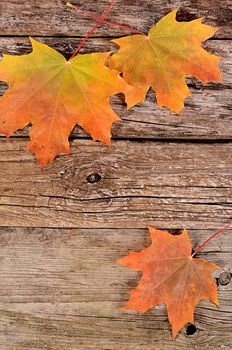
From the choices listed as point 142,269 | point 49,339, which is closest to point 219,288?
point 142,269

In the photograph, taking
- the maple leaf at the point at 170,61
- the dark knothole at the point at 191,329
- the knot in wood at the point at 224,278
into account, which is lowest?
the dark knothole at the point at 191,329

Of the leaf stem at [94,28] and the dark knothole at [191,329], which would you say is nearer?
the leaf stem at [94,28]

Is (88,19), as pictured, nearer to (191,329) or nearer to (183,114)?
(183,114)

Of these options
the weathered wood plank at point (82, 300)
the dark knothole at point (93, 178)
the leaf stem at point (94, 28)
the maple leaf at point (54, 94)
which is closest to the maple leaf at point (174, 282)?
the weathered wood plank at point (82, 300)

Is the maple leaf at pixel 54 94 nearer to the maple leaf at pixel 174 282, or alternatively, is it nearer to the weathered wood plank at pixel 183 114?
the weathered wood plank at pixel 183 114

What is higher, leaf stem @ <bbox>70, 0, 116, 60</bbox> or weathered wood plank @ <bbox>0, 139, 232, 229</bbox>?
leaf stem @ <bbox>70, 0, 116, 60</bbox>

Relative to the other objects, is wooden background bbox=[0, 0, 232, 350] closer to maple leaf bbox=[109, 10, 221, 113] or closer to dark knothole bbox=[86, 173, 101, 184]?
dark knothole bbox=[86, 173, 101, 184]

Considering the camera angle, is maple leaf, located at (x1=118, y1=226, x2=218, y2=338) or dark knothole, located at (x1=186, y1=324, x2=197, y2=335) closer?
maple leaf, located at (x1=118, y1=226, x2=218, y2=338)

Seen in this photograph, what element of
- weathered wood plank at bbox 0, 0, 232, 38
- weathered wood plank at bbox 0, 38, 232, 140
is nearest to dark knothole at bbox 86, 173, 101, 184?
weathered wood plank at bbox 0, 38, 232, 140
